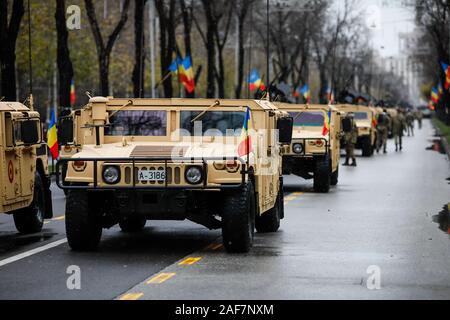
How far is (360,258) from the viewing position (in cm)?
1448

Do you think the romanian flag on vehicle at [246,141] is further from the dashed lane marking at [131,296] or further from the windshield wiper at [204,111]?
the dashed lane marking at [131,296]

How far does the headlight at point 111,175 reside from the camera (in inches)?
579

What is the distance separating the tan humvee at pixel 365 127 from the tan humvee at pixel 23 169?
2982cm

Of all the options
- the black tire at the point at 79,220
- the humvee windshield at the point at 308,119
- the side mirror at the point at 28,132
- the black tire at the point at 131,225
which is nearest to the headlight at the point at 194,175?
the black tire at the point at 79,220

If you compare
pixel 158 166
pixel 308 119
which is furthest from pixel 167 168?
pixel 308 119

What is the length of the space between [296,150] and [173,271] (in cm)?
1429

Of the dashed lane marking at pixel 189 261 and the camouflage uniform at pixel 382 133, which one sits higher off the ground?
the dashed lane marking at pixel 189 261

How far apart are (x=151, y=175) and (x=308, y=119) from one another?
587 inches

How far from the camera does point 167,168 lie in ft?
48.1

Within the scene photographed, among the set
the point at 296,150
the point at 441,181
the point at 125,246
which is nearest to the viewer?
the point at 125,246

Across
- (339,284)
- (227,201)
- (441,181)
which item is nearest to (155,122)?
(227,201)

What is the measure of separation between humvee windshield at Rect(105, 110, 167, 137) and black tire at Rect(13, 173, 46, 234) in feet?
→ 6.91

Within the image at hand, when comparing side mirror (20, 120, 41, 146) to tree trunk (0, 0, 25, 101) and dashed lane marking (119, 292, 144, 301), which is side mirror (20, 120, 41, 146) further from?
tree trunk (0, 0, 25, 101)
